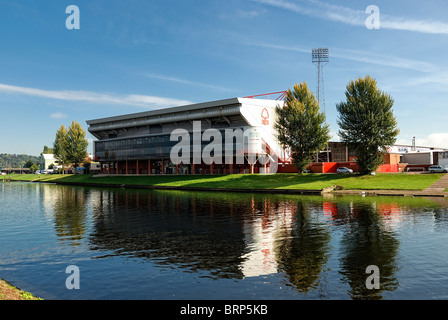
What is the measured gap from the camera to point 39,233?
2798 cm

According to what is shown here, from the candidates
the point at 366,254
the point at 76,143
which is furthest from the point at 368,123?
the point at 76,143

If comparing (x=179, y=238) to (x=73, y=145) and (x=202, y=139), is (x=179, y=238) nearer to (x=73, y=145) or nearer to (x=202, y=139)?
(x=202, y=139)

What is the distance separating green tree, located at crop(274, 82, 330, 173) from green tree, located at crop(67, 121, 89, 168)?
99.2 metres

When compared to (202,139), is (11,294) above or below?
below

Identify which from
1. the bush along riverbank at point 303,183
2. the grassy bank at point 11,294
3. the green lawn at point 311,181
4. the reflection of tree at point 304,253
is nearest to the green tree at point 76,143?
the bush along riverbank at point 303,183

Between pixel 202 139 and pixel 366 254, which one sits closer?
pixel 366 254

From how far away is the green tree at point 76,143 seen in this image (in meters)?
149

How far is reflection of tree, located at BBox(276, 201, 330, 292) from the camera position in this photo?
1572 cm

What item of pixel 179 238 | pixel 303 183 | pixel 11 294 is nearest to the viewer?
pixel 11 294

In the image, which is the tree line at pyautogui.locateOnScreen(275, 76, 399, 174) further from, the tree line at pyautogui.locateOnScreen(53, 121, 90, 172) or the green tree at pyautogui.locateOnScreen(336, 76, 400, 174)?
the tree line at pyautogui.locateOnScreen(53, 121, 90, 172)

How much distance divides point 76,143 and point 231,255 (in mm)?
146452

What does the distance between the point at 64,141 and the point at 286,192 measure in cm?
11719

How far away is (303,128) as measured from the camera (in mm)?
85562

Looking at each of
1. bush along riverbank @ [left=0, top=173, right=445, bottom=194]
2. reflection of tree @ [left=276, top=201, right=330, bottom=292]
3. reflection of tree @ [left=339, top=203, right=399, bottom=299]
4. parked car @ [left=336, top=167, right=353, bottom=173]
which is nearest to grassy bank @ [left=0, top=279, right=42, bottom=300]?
reflection of tree @ [left=276, top=201, right=330, bottom=292]
